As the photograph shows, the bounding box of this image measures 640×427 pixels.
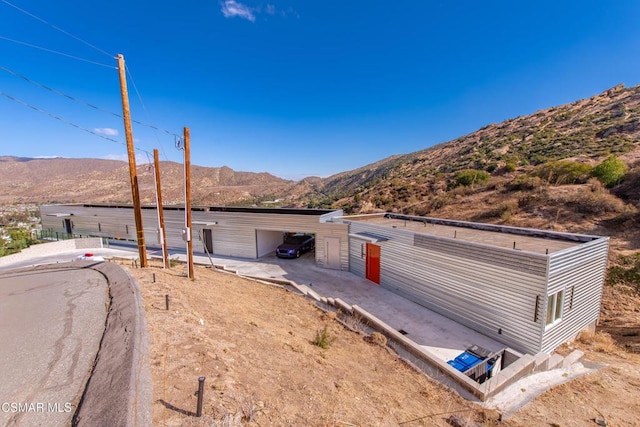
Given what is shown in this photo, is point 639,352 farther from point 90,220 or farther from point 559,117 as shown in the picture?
point 559,117

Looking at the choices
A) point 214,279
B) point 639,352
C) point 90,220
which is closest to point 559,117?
point 639,352

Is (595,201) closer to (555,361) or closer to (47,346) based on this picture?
(555,361)

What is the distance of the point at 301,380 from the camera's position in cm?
512

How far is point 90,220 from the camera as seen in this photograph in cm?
2533

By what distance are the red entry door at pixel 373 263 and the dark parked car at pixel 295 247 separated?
19.0 ft

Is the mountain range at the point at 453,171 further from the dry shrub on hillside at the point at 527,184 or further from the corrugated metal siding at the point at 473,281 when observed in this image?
the corrugated metal siding at the point at 473,281

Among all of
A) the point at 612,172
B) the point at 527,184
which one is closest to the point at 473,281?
the point at 527,184

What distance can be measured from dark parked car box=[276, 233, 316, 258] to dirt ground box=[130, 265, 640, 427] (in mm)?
9080

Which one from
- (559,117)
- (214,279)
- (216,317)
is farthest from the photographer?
(559,117)

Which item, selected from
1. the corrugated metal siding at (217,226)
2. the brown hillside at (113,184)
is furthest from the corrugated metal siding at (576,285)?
the brown hillside at (113,184)

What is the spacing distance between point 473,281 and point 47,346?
37.4 ft

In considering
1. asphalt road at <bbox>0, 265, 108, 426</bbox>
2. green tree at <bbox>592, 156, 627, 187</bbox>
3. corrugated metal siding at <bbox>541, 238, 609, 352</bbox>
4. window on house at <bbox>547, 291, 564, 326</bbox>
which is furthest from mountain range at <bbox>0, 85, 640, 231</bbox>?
window on house at <bbox>547, 291, 564, 326</bbox>

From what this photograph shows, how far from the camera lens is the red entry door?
46.7 feet

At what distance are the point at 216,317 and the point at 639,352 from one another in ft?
44.1
